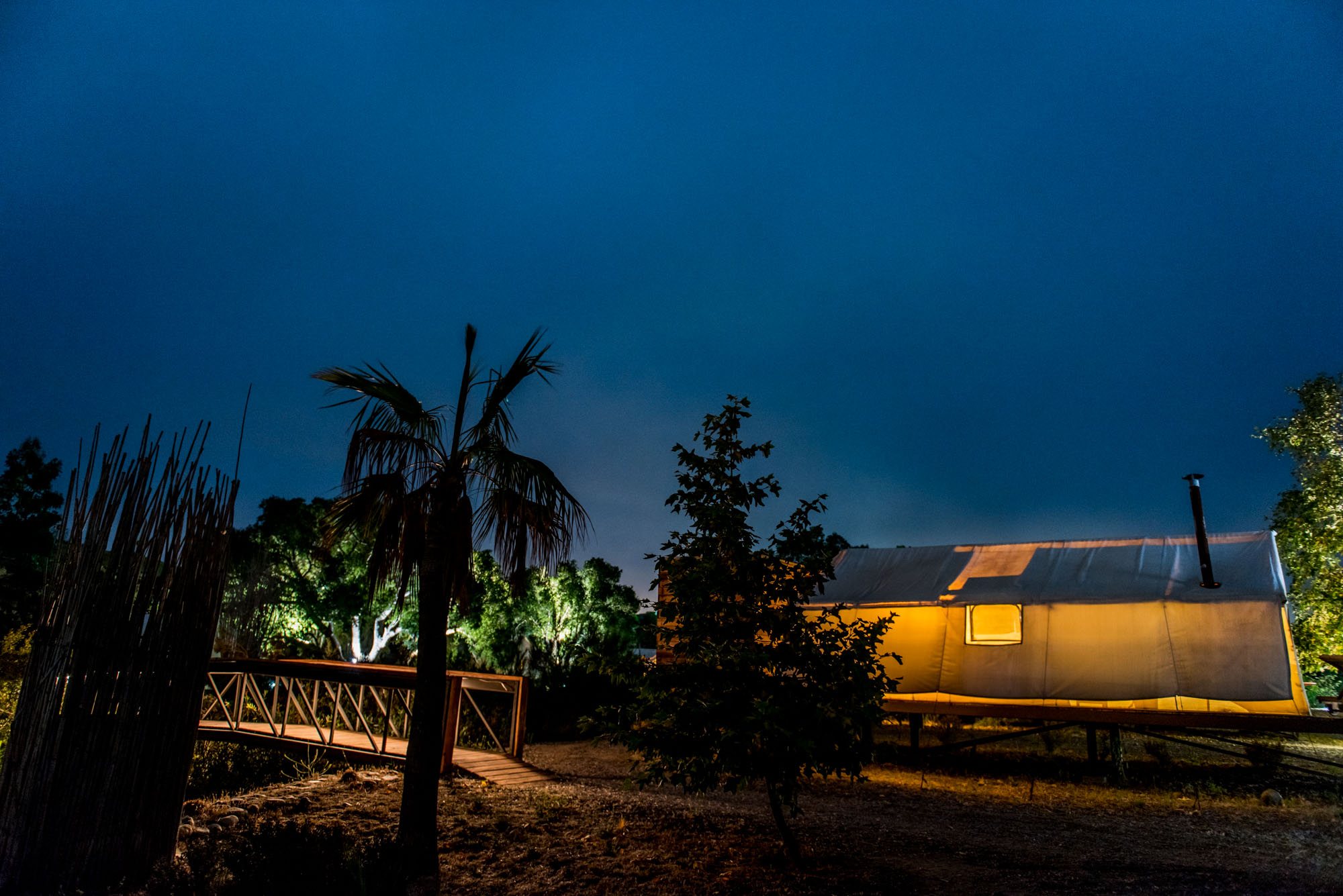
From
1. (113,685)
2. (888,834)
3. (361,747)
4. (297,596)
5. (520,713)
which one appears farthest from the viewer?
(297,596)

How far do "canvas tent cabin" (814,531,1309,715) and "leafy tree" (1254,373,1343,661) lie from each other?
447 centimetres

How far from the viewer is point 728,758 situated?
16.8 feet

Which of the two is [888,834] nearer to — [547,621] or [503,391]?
[503,391]

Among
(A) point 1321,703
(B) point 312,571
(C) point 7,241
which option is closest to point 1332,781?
(A) point 1321,703

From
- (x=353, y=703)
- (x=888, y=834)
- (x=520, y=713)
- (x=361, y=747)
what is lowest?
(x=361, y=747)

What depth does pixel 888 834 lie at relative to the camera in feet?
23.7

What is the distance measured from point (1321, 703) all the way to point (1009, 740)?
10.0m

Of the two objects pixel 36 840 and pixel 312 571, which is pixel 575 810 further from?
pixel 312 571

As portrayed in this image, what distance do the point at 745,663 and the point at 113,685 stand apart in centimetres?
436

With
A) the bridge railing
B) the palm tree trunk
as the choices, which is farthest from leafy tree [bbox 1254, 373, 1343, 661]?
the palm tree trunk

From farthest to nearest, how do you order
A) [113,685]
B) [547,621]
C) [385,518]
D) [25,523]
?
[25,523] → [547,621] → [385,518] → [113,685]

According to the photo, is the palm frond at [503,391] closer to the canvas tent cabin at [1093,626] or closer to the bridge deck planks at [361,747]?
the bridge deck planks at [361,747]

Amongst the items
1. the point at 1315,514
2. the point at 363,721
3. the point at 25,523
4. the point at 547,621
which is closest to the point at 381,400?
the point at 363,721

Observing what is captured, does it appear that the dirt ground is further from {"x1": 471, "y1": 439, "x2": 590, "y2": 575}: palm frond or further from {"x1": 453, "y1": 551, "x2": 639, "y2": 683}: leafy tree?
{"x1": 453, "y1": 551, "x2": 639, "y2": 683}: leafy tree
